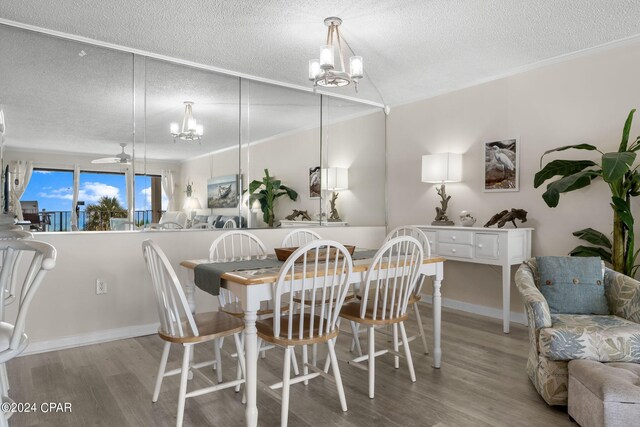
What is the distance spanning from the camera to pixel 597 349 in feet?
7.25

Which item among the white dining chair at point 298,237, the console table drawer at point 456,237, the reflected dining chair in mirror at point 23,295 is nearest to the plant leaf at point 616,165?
the console table drawer at point 456,237

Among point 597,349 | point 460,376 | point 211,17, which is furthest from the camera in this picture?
point 211,17

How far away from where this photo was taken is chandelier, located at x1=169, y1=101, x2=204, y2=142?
3832 mm

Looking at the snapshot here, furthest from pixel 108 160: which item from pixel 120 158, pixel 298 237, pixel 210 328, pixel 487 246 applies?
pixel 487 246

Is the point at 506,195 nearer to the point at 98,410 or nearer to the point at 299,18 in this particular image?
the point at 299,18

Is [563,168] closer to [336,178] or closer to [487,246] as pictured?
[487,246]

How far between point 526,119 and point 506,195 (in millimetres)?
757

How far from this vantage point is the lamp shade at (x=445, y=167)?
446 cm

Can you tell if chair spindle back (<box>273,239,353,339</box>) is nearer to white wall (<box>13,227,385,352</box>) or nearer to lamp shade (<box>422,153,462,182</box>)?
white wall (<box>13,227,385,352</box>)

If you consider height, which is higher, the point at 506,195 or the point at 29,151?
the point at 29,151

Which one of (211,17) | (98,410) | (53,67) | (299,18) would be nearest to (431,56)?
(299,18)

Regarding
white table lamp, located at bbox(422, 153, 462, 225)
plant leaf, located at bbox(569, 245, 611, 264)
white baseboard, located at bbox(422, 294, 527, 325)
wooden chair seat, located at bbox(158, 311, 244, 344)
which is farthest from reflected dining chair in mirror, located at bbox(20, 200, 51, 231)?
plant leaf, located at bbox(569, 245, 611, 264)

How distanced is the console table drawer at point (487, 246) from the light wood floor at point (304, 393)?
85 cm

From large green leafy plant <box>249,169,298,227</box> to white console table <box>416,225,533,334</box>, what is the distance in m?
1.77
